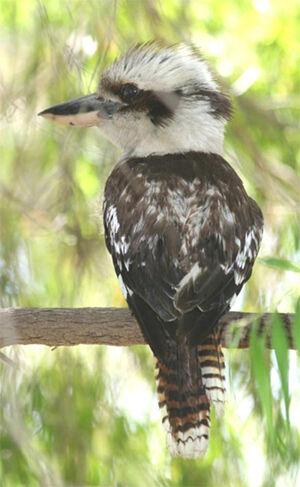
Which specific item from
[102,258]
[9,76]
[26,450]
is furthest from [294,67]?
[26,450]

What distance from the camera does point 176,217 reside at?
2.79 meters

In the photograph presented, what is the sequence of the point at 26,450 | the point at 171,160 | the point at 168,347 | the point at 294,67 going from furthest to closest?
1. the point at 294,67
2. the point at 171,160
3. the point at 168,347
4. the point at 26,450

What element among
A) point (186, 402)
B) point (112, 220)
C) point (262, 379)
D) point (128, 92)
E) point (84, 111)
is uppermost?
point (128, 92)

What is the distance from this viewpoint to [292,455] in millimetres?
2445

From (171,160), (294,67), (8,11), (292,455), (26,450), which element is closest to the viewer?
(26,450)

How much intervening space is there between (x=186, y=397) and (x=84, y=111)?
1.09 m

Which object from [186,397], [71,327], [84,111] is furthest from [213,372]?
[84,111]

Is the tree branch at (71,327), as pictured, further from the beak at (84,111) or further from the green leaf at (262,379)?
the beak at (84,111)

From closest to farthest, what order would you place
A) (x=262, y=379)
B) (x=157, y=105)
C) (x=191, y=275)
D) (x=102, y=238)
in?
(x=262, y=379)
(x=191, y=275)
(x=157, y=105)
(x=102, y=238)

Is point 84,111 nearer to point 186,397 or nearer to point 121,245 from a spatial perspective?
point 121,245

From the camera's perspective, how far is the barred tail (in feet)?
8.91

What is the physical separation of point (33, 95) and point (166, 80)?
2.29 feet

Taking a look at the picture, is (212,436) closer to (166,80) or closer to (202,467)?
(202,467)

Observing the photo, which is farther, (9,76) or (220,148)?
(220,148)
